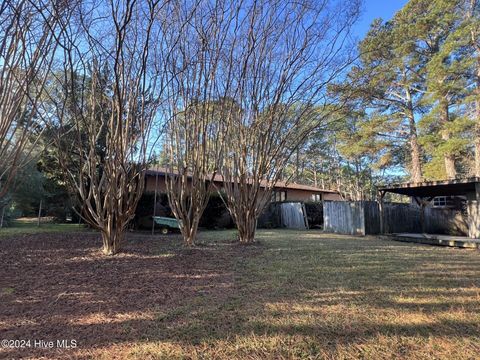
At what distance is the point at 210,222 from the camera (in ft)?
52.5

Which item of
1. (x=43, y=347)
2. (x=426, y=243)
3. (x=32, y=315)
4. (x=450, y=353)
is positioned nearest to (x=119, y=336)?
(x=43, y=347)

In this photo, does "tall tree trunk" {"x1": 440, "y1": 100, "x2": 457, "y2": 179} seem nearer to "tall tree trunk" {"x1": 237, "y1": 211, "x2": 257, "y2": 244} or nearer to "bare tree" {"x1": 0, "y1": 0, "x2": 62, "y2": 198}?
"tall tree trunk" {"x1": 237, "y1": 211, "x2": 257, "y2": 244}

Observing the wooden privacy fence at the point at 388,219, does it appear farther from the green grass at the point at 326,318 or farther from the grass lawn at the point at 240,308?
the green grass at the point at 326,318

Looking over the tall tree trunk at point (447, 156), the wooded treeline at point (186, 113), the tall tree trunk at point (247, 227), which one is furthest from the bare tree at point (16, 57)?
the tall tree trunk at point (447, 156)

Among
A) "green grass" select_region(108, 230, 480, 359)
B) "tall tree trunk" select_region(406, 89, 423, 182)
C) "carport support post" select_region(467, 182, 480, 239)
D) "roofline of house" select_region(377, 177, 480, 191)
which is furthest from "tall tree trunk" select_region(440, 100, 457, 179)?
"green grass" select_region(108, 230, 480, 359)

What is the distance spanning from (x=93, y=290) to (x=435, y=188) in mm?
11894

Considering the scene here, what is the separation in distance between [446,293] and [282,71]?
19.0 ft

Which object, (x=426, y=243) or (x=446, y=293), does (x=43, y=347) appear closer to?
(x=446, y=293)

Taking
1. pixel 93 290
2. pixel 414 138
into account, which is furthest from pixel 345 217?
pixel 93 290

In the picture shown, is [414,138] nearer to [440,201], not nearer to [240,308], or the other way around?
[440,201]

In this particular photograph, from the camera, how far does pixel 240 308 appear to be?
331 centimetres

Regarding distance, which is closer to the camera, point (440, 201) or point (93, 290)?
point (93, 290)

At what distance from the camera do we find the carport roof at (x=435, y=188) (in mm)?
9953

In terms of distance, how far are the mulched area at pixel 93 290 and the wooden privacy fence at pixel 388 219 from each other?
8219 millimetres
